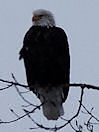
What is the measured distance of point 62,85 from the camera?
3814 mm

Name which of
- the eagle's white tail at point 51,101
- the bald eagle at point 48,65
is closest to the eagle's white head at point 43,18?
the bald eagle at point 48,65

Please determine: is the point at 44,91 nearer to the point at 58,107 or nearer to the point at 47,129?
the point at 58,107

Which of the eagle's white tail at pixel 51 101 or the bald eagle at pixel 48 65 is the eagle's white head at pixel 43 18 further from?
the eagle's white tail at pixel 51 101

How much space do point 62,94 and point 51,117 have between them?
30cm

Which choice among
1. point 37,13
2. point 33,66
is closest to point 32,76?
point 33,66

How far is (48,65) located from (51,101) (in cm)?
35

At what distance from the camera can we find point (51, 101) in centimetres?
371

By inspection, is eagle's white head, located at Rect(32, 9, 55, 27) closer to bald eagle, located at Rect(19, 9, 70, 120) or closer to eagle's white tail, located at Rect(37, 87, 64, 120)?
bald eagle, located at Rect(19, 9, 70, 120)

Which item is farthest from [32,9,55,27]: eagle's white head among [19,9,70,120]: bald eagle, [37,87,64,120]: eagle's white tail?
[37,87,64,120]: eagle's white tail

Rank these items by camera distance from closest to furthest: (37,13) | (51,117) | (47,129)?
(47,129)
(51,117)
(37,13)

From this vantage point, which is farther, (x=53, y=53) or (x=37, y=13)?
(x=37, y=13)

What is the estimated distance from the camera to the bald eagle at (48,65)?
3.66 meters

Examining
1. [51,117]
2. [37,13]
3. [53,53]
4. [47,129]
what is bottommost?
[51,117]

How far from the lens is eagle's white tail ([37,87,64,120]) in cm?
366
